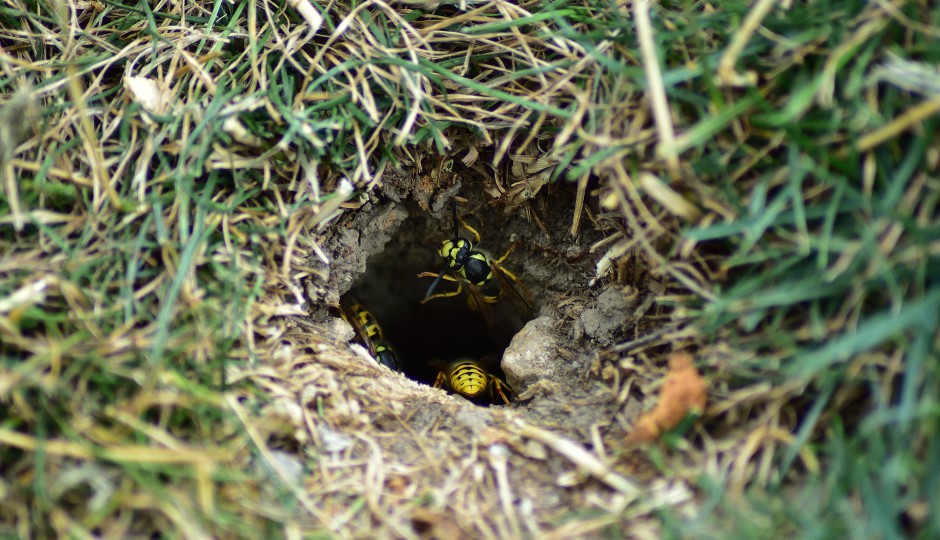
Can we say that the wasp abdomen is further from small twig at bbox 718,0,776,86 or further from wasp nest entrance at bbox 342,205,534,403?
small twig at bbox 718,0,776,86

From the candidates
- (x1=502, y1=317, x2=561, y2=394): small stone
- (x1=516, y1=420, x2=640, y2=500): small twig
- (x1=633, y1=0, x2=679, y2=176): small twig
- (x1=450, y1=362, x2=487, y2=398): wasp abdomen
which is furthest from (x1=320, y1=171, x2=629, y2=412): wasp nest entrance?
(x1=633, y1=0, x2=679, y2=176): small twig

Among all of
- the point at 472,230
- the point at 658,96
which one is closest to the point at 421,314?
the point at 472,230

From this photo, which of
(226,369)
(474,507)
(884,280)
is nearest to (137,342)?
(226,369)

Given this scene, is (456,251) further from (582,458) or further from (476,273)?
(582,458)

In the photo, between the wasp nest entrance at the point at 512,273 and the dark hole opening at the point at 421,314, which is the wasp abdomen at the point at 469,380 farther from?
the dark hole opening at the point at 421,314

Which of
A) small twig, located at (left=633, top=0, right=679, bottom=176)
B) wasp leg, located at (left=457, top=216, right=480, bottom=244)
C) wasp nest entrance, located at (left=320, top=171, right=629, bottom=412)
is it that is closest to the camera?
small twig, located at (left=633, top=0, right=679, bottom=176)
